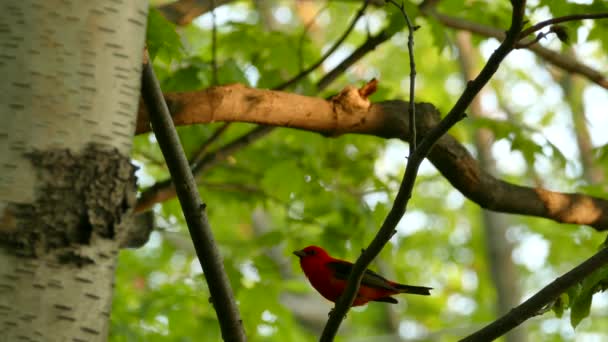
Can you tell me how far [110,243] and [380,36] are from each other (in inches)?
102

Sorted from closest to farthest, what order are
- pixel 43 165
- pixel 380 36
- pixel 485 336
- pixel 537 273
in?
pixel 43 165 < pixel 485 336 < pixel 380 36 < pixel 537 273

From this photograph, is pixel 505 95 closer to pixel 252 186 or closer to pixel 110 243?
pixel 252 186

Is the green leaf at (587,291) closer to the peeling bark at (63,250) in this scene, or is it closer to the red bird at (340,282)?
the red bird at (340,282)

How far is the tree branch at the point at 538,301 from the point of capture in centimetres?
228

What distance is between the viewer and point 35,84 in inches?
70.2

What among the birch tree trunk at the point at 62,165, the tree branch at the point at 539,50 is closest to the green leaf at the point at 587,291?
the birch tree trunk at the point at 62,165

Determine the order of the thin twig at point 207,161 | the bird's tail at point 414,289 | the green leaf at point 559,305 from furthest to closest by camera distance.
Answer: the thin twig at point 207,161, the bird's tail at point 414,289, the green leaf at point 559,305

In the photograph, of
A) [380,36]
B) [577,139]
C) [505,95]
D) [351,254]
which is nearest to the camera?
[380,36]

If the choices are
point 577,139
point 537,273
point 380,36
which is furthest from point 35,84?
point 537,273

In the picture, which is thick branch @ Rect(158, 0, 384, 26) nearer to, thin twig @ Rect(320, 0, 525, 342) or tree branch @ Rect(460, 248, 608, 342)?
thin twig @ Rect(320, 0, 525, 342)

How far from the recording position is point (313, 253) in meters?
4.42

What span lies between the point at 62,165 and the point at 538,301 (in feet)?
4.17

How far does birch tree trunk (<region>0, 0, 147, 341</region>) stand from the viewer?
5.59 ft

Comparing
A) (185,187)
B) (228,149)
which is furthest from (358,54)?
(185,187)
